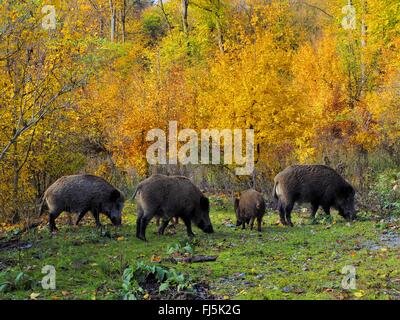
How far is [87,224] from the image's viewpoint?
47.0 ft

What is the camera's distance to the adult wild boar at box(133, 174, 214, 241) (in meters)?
11.8

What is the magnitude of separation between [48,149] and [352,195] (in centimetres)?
968

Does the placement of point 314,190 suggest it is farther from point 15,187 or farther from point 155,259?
point 15,187

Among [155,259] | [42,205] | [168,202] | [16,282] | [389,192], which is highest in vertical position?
[168,202]

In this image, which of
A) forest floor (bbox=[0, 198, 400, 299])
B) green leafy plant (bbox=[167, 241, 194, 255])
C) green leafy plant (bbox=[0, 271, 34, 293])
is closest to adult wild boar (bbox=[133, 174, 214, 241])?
forest floor (bbox=[0, 198, 400, 299])

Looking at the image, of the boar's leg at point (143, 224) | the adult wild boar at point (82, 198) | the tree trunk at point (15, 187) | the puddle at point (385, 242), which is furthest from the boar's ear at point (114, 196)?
the puddle at point (385, 242)

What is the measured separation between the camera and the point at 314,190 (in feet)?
47.1

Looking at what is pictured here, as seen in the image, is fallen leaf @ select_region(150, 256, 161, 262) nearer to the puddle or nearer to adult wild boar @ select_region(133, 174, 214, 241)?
adult wild boar @ select_region(133, 174, 214, 241)

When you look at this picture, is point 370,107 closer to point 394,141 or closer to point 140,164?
point 394,141

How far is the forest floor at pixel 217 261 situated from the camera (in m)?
6.98

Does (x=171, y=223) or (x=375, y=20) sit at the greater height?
(x=375, y=20)

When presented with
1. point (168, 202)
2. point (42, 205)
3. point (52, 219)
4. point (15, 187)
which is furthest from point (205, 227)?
point (42, 205)

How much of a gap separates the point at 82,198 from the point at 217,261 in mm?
5738
